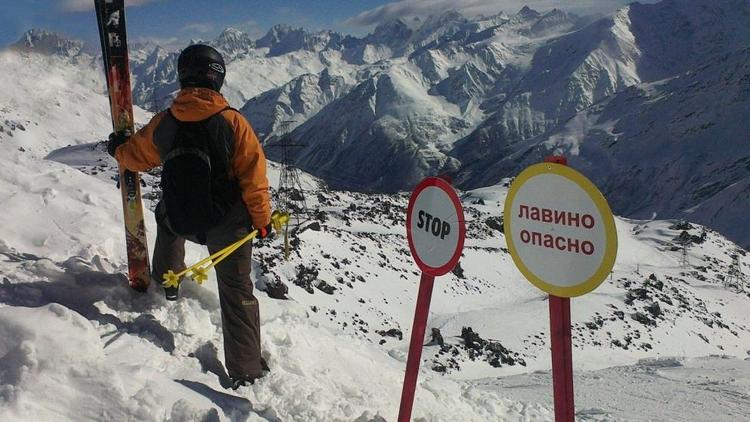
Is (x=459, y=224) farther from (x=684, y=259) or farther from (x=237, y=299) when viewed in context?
(x=684, y=259)

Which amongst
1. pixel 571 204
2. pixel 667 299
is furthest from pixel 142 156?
pixel 667 299

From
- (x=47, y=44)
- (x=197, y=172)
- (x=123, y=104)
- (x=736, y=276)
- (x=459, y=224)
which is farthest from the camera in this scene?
(x=736, y=276)

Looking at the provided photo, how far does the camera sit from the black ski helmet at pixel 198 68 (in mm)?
4395

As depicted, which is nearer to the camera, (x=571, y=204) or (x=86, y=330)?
(x=571, y=204)

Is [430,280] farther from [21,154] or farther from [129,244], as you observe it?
[21,154]

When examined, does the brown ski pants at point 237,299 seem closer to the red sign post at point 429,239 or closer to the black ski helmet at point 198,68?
the black ski helmet at point 198,68

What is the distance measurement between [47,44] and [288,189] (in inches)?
1900

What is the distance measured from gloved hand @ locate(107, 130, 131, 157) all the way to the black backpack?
35.4 inches

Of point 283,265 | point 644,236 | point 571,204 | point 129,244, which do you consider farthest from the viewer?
point 644,236

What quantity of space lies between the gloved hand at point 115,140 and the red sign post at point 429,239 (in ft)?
8.60

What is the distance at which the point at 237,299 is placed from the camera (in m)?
4.55

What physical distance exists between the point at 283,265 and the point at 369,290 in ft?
18.8

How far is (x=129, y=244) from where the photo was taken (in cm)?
545

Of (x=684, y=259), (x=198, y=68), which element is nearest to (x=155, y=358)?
(x=198, y=68)
